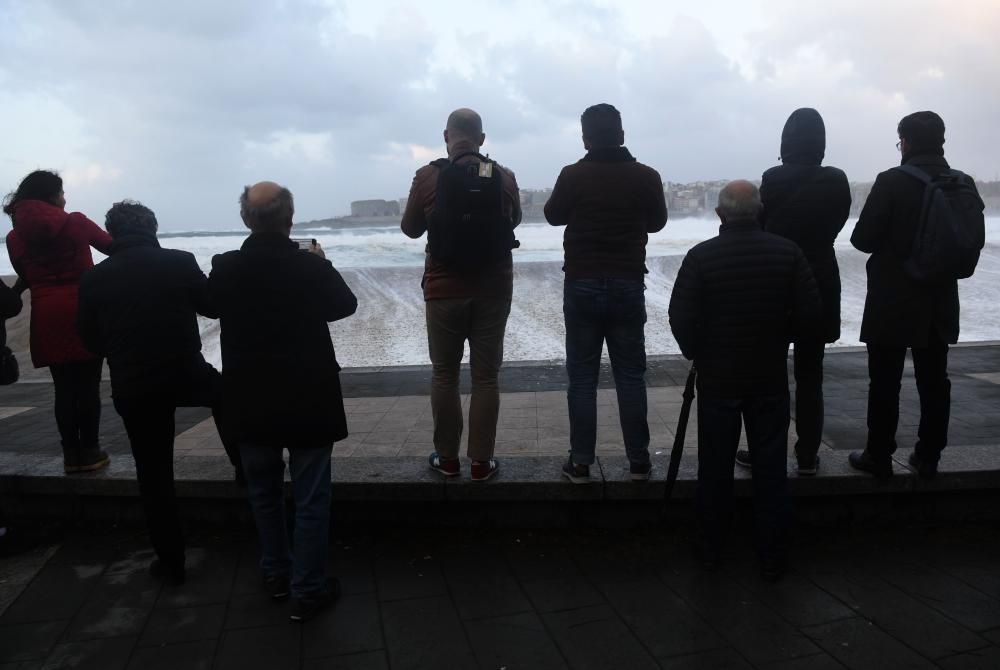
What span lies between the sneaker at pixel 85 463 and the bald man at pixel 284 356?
5.60ft

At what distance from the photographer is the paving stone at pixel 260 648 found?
2719 mm

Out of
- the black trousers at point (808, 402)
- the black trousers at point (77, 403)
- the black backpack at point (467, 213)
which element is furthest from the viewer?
the black trousers at point (77, 403)

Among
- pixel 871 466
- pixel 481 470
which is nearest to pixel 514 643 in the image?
pixel 481 470

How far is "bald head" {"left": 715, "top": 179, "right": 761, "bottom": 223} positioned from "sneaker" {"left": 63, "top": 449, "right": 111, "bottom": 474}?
3.68m

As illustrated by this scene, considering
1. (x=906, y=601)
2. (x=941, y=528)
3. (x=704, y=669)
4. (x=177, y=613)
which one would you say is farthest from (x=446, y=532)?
(x=941, y=528)

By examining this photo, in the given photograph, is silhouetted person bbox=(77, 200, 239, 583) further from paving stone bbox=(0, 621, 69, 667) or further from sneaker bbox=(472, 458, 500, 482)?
sneaker bbox=(472, 458, 500, 482)

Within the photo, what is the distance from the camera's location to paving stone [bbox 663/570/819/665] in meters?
2.68

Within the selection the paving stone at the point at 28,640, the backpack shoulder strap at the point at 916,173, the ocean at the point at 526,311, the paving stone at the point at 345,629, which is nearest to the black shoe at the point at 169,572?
the paving stone at the point at 28,640

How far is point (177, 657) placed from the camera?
2787mm

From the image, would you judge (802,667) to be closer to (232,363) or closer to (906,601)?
(906,601)

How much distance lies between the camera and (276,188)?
9.66 ft

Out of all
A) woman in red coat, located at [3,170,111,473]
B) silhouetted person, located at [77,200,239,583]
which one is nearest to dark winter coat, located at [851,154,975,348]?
silhouetted person, located at [77,200,239,583]

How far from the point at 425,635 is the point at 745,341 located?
5.95ft

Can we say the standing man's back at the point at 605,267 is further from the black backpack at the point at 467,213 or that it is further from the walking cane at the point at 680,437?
the black backpack at the point at 467,213
